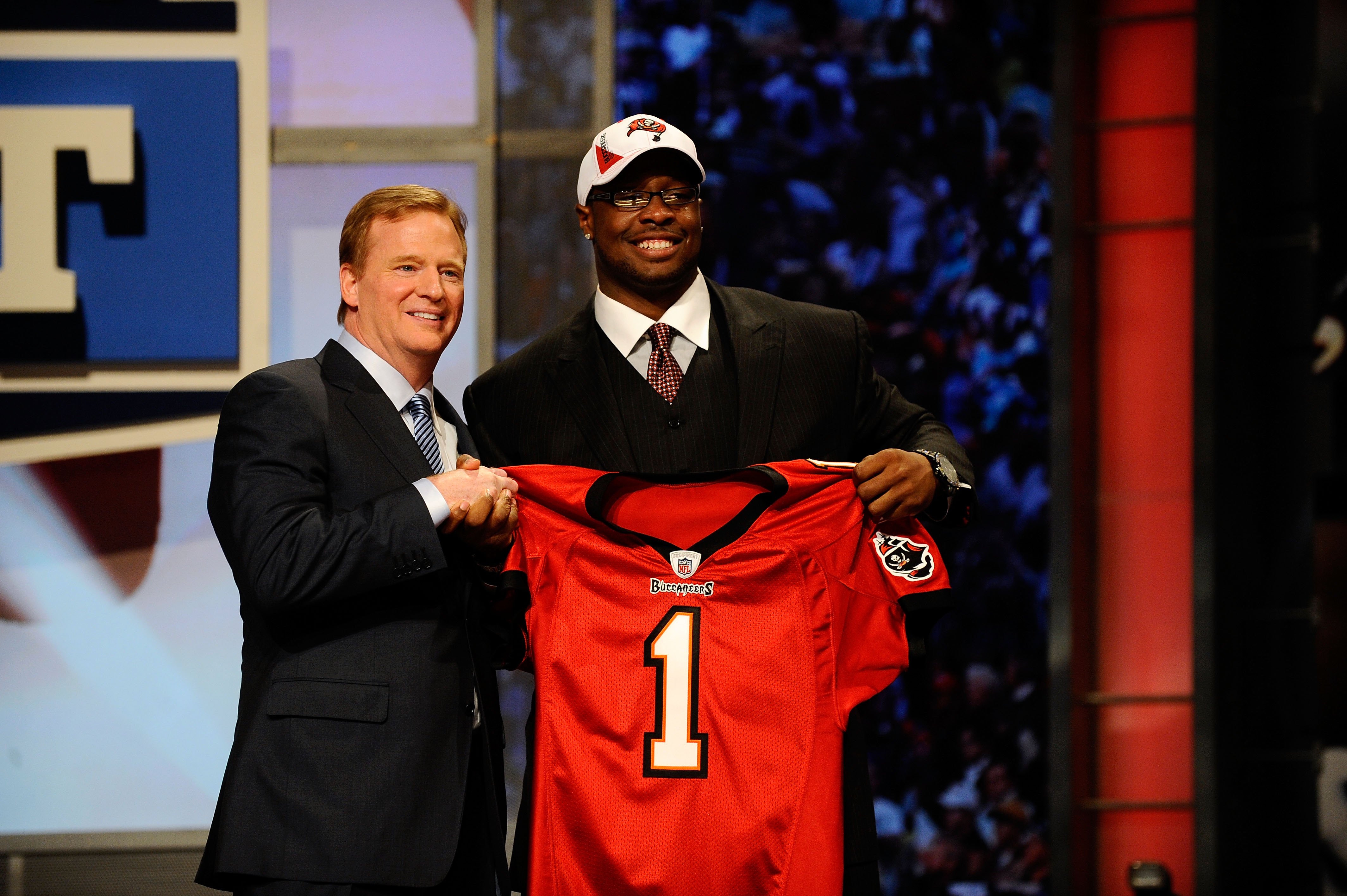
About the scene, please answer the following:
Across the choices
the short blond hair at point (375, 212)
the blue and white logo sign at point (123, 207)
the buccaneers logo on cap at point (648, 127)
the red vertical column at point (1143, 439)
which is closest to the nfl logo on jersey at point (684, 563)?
the short blond hair at point (375, 212)

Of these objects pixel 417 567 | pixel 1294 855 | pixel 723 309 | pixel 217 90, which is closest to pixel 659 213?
pixel 723 309

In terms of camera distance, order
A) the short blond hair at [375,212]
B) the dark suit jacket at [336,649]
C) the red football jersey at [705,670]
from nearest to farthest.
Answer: the dark suit jacket at [336,649] < the red football jersey at [705,670] < the short blond hair at [375,212]

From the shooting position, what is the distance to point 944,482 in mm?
2010

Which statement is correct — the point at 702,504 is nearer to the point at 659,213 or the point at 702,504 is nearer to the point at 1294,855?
the point at 659,213

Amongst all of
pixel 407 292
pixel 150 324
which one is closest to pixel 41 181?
pixel 150 324

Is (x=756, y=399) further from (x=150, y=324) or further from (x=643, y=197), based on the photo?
(x=150, y=324)

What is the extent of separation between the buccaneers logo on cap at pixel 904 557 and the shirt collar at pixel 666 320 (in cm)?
52

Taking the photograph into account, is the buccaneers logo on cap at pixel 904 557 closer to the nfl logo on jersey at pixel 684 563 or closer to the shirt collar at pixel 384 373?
the nfl logo on jersey at pixel 684 563

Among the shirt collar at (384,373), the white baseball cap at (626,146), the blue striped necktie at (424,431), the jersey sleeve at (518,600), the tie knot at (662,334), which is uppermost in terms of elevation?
the white baseball cap at (626,146)

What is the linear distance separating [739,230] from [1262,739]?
2.34 m

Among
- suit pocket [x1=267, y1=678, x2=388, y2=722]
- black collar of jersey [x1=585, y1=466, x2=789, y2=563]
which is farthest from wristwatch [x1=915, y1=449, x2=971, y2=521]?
suit pocket [x1=267, y1=678, x2=388, y2=722]

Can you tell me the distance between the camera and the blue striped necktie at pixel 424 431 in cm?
197

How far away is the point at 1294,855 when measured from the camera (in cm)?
343

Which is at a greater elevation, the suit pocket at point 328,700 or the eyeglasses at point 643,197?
the eyeglasses at point 643,197
